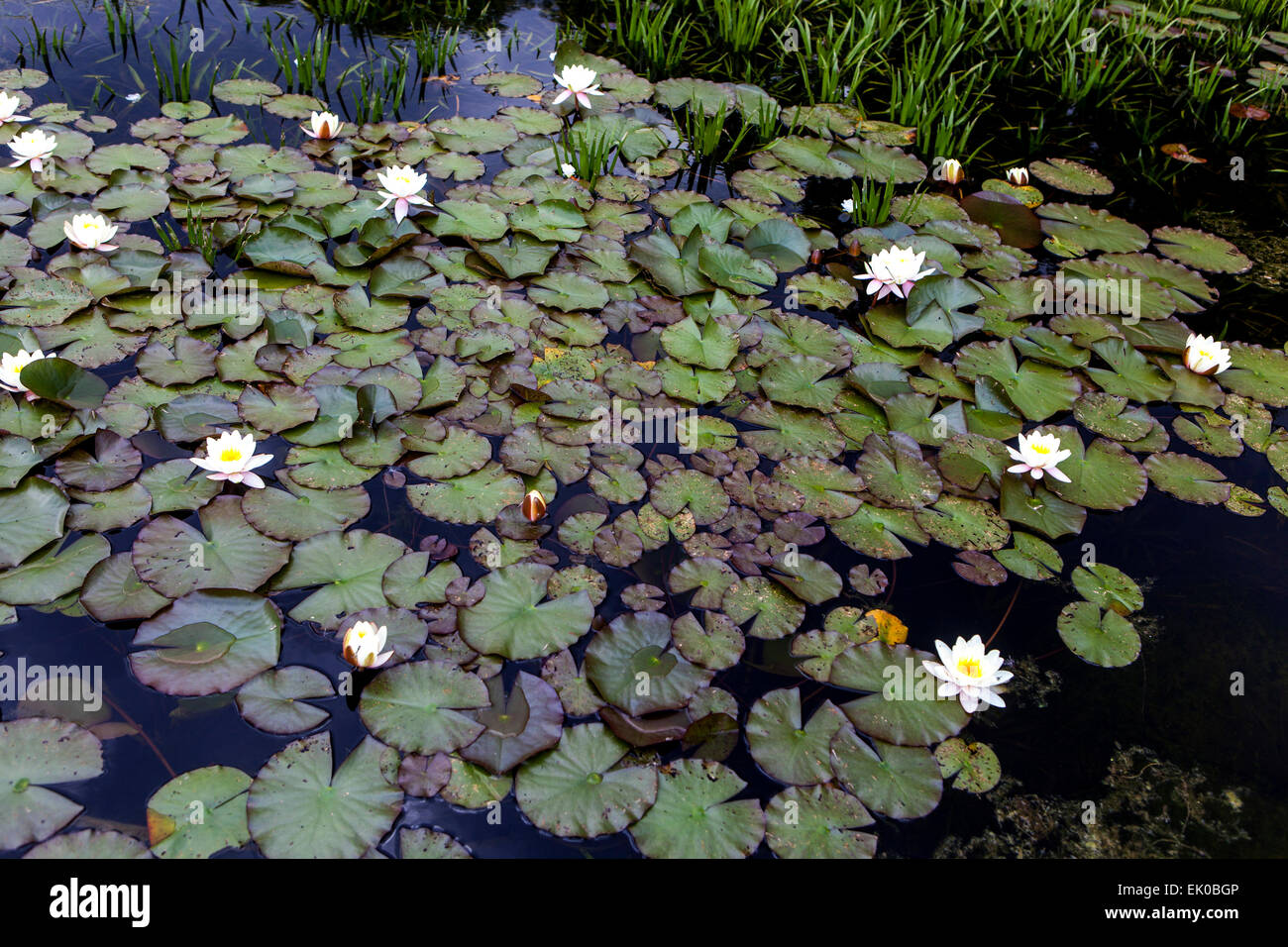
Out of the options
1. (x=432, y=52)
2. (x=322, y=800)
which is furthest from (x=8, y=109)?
(x=322, y=800)

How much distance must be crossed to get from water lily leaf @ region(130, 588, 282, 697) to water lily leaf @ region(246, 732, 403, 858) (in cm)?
26

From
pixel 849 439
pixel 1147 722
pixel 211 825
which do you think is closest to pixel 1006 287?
pixel 849 439

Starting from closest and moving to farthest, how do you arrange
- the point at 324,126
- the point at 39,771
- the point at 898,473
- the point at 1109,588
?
the point at 39,771, the point at 1109,588, the point at 898,473, the point at 324,126

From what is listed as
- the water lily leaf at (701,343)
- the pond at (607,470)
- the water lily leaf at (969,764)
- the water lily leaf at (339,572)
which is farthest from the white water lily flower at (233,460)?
the water lily leaf at (969,764)

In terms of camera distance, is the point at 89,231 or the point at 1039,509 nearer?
the point at 1039,509

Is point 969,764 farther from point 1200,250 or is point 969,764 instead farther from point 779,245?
point 1200,250

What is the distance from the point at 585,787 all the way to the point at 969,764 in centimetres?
93

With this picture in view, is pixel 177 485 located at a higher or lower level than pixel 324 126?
lower

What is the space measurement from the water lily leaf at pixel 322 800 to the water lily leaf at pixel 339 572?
359 millimetres

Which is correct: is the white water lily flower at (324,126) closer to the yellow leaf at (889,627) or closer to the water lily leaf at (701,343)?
the water lily leaf at (701,343)

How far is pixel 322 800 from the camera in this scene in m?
1.81

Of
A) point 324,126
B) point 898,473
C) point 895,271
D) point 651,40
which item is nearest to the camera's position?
point 898,473
